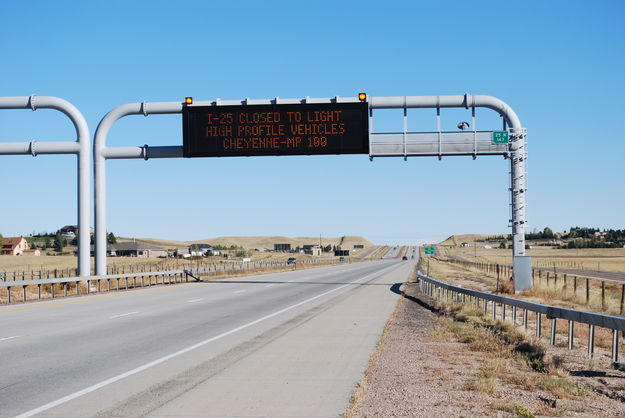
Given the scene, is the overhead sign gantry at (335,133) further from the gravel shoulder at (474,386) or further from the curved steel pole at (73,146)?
the gravel shoulder at (474,386)

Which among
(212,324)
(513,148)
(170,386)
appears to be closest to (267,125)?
(513,148)

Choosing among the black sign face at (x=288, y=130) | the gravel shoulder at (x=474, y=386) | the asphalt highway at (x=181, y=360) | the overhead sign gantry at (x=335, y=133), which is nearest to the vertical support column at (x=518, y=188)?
the overhead sign gantry at (x=335, y=133)

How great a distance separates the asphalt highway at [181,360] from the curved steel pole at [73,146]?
29.0ft

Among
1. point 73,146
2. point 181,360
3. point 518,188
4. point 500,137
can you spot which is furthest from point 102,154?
point 181,360

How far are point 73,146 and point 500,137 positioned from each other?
18.5 meters

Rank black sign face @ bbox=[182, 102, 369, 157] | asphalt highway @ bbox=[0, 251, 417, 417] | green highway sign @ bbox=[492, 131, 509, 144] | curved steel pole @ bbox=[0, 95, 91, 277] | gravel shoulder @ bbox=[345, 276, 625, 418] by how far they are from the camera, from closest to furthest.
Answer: gravel shoulder @ bbox=[345, 276, 625, 418], asphalt highway @ bbox=[0, 251, 417, 417], black sign face @ bbox=[182, 102, 369, 157], green highway sign @ bbox=[492, 131, 509, 144], curved steel pole @ bbox=[0, 95, 91, 277]

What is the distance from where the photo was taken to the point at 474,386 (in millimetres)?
8258

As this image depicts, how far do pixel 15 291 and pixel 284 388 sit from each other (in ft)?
79.3

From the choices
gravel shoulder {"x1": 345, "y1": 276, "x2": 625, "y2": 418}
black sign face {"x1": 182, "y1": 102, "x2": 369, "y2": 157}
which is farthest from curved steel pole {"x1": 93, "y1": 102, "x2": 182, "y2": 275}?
gravel shoulder {"x1": 345, "y1": 276, "x2": 625, "y2": 418}

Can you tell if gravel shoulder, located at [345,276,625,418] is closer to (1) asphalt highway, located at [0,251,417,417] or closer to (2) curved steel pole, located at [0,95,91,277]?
(1) asphalt highway, located at [0,251,417,417]

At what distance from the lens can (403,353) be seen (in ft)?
38.2

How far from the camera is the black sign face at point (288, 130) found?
90.3ft

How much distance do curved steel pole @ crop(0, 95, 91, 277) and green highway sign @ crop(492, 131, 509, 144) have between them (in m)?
17.6

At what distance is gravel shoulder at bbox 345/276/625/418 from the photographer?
7141 millimetres
